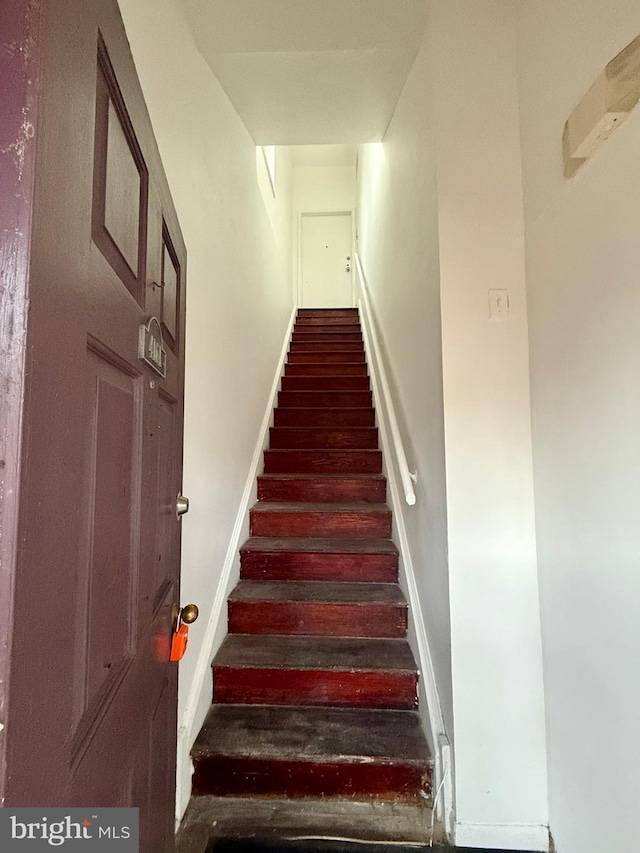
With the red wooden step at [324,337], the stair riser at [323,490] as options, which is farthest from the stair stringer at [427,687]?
the red wooden step at [324,337]

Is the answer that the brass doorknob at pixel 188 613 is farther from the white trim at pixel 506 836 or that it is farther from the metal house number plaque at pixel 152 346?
the white trim at pixel 506 836

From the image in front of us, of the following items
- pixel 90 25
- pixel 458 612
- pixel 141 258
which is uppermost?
pixel 90 25

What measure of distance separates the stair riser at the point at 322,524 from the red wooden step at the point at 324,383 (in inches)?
56.8

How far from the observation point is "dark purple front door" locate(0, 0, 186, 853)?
13.5 inches

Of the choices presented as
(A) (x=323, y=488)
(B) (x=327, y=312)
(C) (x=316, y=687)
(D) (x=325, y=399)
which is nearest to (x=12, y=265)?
(C) (x=316, y=687)

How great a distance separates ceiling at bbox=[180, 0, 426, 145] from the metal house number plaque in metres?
1.50

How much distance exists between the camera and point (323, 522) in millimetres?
2248

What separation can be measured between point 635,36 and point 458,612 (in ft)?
4.82

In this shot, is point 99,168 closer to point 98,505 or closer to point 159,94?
Answer: point 98,505

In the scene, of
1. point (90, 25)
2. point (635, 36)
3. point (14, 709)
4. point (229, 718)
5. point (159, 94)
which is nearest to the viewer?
point (14, 709)

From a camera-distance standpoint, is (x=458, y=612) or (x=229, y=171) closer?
(x=458, y=612)

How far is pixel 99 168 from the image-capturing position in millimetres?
507

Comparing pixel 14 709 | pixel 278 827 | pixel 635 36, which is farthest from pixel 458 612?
pixel 635 36

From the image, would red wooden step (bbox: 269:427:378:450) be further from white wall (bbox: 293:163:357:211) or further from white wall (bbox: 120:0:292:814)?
white wall (bbox: 293:163:357:211)
